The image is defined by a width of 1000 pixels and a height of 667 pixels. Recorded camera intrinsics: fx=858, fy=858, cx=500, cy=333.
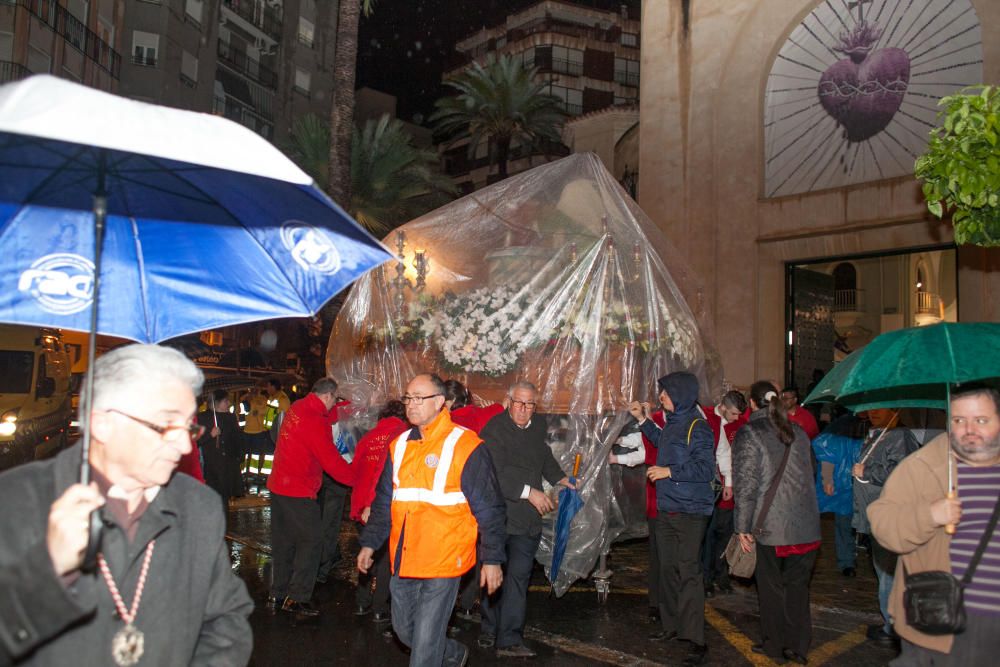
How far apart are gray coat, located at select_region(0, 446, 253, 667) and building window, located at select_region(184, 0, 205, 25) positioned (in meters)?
42.8

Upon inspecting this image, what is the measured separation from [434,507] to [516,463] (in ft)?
5.61

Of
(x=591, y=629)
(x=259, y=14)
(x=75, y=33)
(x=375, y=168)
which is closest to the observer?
(x=591, y=629)

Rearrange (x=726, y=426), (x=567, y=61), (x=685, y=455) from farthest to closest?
(x=567, y=61)
(x=726, y=426)
(x=685, y=455)

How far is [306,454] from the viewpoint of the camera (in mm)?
7391

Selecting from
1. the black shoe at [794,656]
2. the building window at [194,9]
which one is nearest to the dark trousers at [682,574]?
the black shoe at [794,656]

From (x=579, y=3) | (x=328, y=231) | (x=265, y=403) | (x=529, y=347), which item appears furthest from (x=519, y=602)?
(x=579, y=3)

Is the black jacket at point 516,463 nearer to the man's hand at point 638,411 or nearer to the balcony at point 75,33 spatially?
the man's hand at point 638,411

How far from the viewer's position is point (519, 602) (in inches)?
252

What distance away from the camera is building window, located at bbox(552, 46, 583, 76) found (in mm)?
53250

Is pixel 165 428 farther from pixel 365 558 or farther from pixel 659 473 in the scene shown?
pixel 659 473

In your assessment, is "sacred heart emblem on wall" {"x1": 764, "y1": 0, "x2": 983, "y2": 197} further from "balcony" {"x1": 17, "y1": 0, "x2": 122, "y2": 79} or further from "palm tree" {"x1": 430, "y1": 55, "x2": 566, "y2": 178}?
"balcony" {"x1": 17, "y1": 0, "x2": 122, "y2": 79}

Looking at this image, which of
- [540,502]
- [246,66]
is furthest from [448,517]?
[246,66]

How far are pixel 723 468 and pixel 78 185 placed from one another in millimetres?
6470

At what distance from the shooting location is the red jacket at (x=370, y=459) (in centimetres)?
720
